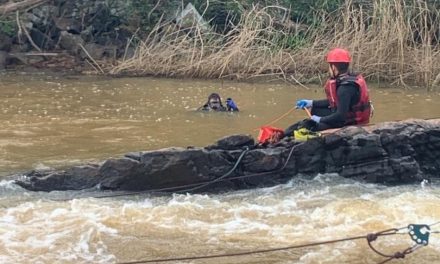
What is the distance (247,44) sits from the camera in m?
16.0

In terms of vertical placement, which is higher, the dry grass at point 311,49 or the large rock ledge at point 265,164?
the dry grass at point 311,49

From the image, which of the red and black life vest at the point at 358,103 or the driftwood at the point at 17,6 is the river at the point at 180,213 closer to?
the red and black life vest at the point at 358,103

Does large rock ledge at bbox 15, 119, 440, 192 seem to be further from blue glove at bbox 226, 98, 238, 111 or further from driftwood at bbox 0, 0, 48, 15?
driftwood at bbox 0, 0, 48, 15

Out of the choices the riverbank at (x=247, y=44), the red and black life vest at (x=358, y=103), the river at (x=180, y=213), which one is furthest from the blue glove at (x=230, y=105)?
the riverbank at (x=247, y=44)

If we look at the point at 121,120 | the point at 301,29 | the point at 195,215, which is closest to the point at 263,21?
the point at 301,29

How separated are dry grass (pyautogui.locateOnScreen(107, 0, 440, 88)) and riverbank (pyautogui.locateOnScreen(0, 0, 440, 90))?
0.02m

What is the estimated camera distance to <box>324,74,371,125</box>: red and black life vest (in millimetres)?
7828

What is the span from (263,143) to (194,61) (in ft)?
28.4

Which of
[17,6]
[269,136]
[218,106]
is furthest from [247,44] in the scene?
[269,136]

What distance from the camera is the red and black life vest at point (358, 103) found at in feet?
25.7

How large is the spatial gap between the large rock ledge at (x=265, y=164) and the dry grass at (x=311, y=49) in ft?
22.9

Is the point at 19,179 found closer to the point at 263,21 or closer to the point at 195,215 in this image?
the point at 195,215

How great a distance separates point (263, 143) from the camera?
25.6ft

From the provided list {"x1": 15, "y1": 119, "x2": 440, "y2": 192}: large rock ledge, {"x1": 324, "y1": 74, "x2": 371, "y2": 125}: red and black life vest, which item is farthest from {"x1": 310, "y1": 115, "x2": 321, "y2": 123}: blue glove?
{"x1": 15, "y1": 119, "x2": 440, "y2": 192}: large rock ledge
